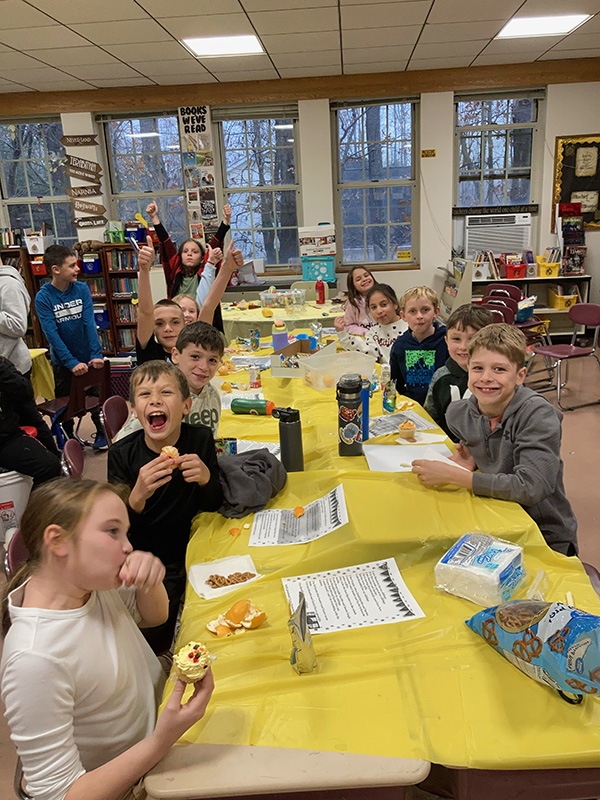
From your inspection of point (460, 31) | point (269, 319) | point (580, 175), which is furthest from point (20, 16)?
point (580, 175)

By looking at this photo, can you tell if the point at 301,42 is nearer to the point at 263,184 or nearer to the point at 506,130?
the point at 263,184

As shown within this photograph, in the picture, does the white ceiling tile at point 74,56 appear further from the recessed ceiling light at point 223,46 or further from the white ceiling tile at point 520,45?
the white ceiling tile at point 520,45

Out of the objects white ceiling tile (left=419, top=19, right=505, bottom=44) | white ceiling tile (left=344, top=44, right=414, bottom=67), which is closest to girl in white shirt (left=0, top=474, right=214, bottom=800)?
white ceiling tile (left=419, top=19, right=505, bottom=44)

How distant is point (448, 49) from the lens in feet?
19.7

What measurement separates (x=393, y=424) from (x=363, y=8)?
3728 millimetres

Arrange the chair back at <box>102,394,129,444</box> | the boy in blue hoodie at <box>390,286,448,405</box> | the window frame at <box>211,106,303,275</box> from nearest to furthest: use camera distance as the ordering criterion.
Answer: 1. the chair back at <box>102,394,129,444</box>
2. the boy in blue hoodie at <box>390,286,448,405</box>
3. the window frame at <box>211,106,303,275</box>

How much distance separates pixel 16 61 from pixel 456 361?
18.0 ft

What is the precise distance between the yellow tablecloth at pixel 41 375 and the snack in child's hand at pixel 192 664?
4.29 m

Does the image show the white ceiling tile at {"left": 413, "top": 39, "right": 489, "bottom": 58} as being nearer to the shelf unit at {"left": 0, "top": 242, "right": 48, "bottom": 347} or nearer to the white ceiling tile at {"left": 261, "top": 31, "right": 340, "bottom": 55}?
the white ceiling tile at {"left": 261, "top": 31, "right": 340, "bottom": 55}

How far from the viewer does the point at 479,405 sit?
1926mm

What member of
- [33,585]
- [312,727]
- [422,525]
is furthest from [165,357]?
[312,727]

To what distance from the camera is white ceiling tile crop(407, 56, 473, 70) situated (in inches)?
252

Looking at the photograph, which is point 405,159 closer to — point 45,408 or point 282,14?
point 282,14

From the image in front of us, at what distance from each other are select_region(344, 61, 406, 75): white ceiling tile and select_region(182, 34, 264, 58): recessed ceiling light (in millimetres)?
1345
